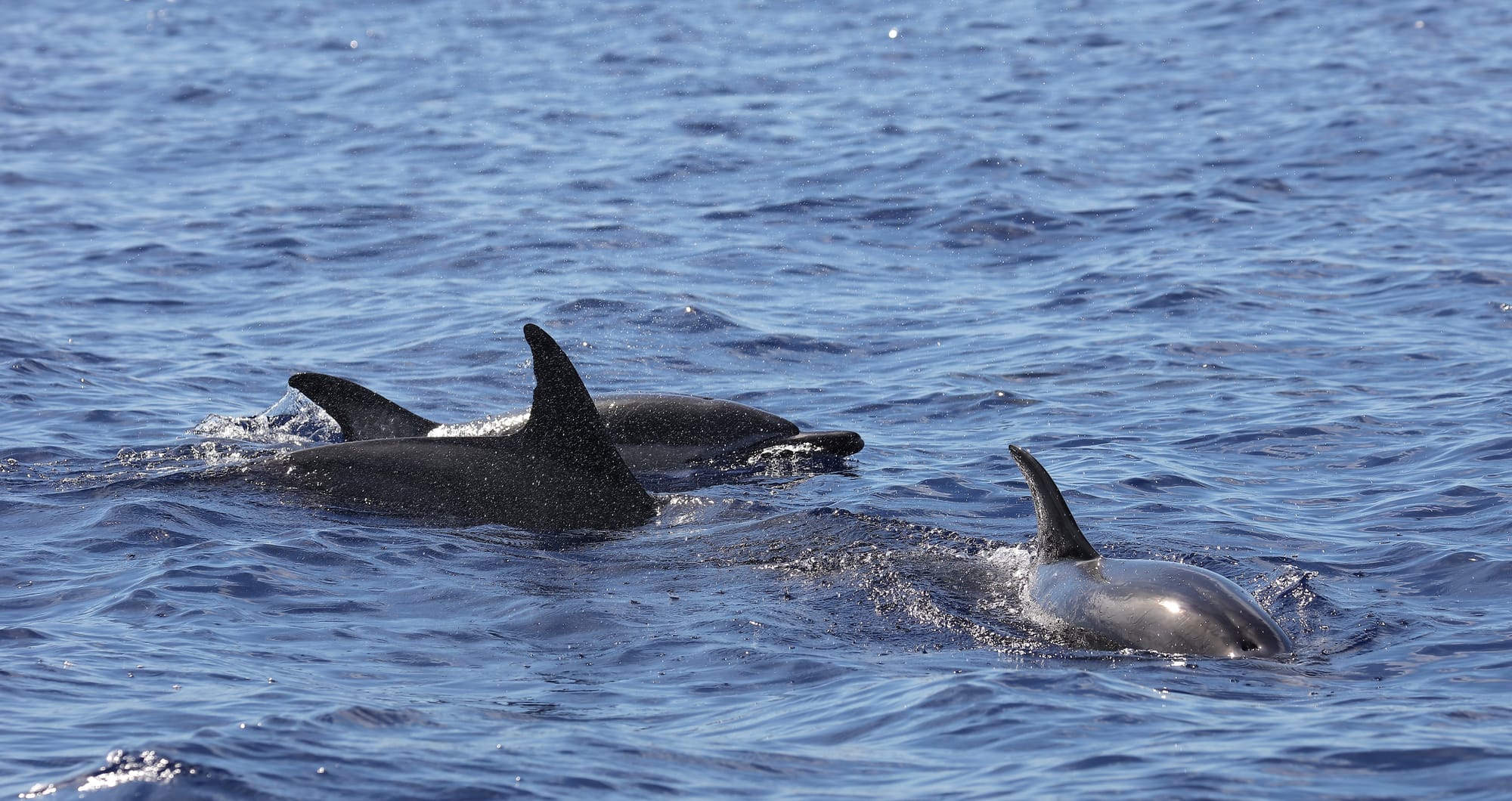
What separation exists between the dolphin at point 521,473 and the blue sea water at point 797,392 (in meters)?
0.23

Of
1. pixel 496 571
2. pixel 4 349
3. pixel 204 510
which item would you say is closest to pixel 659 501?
pixel 496 571

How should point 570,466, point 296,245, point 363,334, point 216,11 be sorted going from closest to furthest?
1. point 570,466
2. point 363,334
3. point 296,245
4. point 216,11

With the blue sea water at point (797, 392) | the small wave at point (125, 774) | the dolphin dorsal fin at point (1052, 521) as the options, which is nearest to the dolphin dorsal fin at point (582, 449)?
the blue sea water at point (797, 392)

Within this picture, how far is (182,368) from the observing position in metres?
16.4

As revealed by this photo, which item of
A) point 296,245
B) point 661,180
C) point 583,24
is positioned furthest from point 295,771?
point 583,24

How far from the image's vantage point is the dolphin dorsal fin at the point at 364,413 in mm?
12547

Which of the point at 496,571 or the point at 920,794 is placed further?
the point at 496,571

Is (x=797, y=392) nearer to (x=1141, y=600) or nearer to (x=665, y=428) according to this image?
(x=665, y=428)

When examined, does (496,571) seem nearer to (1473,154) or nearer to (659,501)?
(659,501)

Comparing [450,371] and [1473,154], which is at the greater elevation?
[1473,154]

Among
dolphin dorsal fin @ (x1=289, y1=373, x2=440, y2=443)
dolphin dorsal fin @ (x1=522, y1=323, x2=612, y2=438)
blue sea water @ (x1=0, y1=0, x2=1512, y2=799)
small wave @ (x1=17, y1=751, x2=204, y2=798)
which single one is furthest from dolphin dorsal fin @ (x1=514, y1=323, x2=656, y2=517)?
small wave @ (x1=17, y1=751, x2=204, y2=798)

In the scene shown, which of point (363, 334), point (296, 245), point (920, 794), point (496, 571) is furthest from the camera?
point (296, 245)

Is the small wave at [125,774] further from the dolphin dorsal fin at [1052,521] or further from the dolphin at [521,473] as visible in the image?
the dolphin dorsal fin at [1052,521]

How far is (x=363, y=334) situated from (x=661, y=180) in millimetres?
8357
